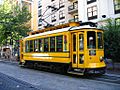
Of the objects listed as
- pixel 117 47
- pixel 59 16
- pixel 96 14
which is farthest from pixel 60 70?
pixel 59 16

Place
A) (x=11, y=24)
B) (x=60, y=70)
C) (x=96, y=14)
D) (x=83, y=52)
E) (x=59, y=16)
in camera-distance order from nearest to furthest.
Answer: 1. (x=83, y=52)
2. (x=60, y=70)
3. (x=96, y=14)
4. (x=11, y=24)
5. (x=59, y=16)

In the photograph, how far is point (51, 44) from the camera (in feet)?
60.6

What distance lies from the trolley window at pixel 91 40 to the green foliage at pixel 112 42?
3.54 metres

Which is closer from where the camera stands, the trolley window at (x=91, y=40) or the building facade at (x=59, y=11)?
the trolley window at (x=91, y=40)

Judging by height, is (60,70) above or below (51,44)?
below

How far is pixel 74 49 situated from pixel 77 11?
24.5 m

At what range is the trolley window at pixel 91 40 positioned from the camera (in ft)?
51.5

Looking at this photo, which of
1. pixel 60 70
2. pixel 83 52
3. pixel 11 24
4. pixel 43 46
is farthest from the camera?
pixel 11 24

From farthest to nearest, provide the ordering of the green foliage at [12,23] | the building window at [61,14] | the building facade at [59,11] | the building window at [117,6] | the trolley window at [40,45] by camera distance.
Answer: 1. the building window at [61,14]
2. the building facade at [59,11]
3. the green foliage at [12,23]
4. the building window at [117,6]
5. the trolley window at [40,45]

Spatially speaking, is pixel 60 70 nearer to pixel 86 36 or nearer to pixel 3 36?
pixel 86 36

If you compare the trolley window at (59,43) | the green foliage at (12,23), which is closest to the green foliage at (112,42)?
the trolley window at (59,43)

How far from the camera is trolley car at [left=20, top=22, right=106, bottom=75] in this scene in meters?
15.5

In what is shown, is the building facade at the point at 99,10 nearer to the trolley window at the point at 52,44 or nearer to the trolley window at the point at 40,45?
the trolley window at the point at 40,45

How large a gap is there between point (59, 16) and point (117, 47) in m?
26.9
